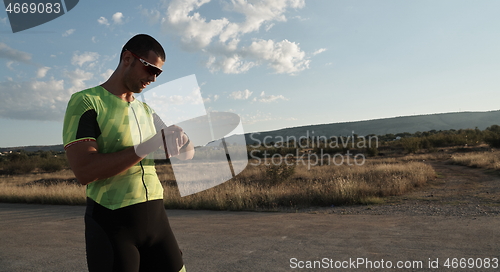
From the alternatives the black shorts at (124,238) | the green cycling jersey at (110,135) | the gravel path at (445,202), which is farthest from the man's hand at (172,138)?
the gravel path at (445,202)

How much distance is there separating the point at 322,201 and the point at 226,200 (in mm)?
2903

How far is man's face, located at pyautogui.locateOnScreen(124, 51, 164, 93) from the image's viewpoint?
1.66 meters

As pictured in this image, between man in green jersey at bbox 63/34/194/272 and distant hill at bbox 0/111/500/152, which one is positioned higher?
distant hill at bbox 0/111/500/152

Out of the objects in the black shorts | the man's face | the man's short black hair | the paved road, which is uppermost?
the man's short black hair

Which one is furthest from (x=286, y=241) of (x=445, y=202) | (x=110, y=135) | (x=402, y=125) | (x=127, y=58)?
(x=402, y=125)

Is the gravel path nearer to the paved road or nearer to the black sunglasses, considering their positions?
the paved road

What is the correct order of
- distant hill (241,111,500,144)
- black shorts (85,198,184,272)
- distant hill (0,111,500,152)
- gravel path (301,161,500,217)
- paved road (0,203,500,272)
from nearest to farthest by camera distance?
1. black shorts (85,198,184,272)
2. paved road (0,203,500,272)
3. gravel path (301,161,500,217)
4. distant hill (0,111,500,152)
5. distant hill (241,111,500,144)

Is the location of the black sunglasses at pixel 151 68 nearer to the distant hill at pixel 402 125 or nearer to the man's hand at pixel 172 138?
the man's hand at pixel 172 138

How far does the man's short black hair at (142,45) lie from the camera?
64.7 inches

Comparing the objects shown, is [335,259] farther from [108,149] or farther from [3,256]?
[3,256]

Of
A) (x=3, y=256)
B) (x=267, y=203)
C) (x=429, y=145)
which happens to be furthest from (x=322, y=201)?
(x=429, y=145)

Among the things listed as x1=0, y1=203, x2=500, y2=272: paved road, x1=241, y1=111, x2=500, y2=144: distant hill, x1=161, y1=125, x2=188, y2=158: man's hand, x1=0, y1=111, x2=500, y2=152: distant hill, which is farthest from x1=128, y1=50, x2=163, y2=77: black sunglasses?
x1=241, y1=111, x2=500, y2=144: distant hill

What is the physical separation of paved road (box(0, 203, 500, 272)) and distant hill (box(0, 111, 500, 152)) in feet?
390

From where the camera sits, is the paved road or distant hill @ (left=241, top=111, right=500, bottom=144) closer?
the paved road
